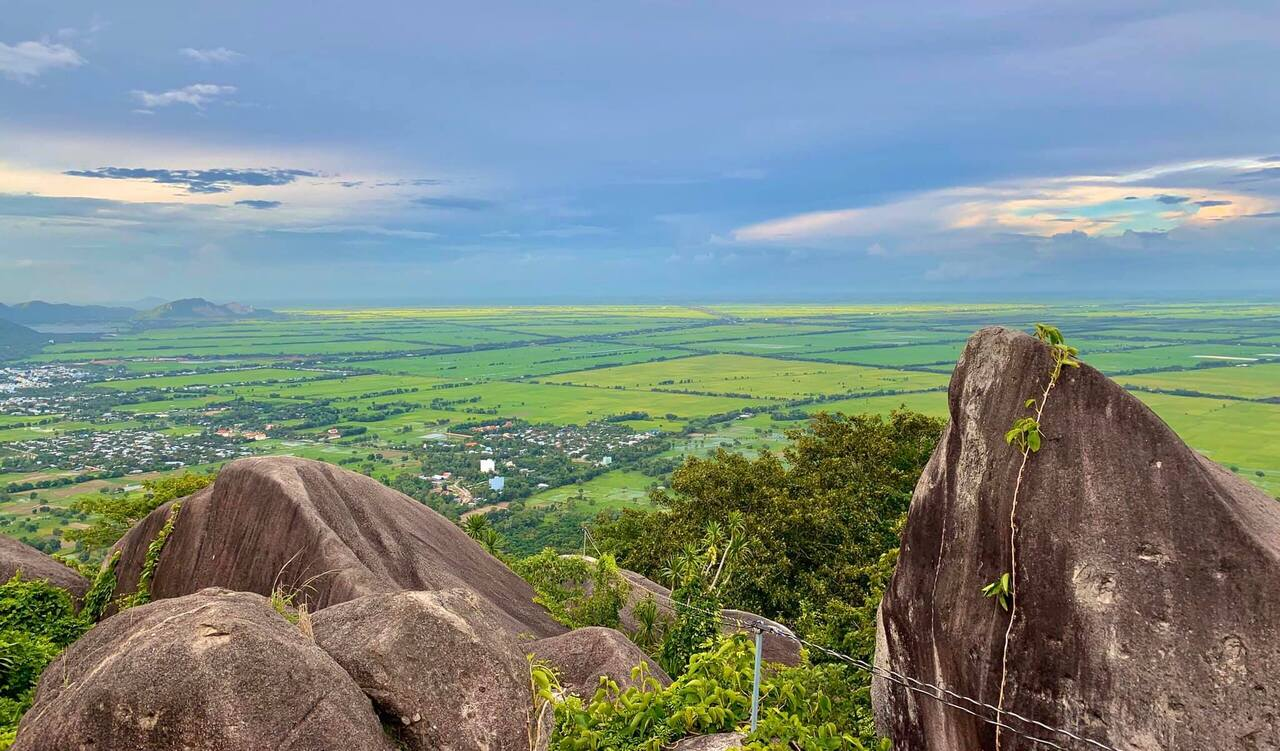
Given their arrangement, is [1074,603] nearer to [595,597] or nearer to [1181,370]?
[595,597]

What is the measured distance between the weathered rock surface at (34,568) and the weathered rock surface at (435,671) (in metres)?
21.0

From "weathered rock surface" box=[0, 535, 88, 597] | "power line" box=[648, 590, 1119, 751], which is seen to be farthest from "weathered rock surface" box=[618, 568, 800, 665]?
"weathered rock surface" box=[0, 535, 88, 597]

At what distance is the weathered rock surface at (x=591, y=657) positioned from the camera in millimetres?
17094

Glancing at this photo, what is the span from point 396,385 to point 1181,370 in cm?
19232

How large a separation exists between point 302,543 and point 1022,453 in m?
18.6

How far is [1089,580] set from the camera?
29.3 ft

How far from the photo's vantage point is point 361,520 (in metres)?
24.1

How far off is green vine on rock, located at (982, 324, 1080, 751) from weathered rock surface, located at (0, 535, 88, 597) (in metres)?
27.3

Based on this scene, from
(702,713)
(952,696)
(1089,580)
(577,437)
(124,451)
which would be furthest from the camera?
(577,437)

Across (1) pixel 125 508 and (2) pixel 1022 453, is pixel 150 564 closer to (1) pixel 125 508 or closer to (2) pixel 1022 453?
(1) pixel 125 508

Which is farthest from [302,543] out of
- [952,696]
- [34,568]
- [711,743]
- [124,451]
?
[124,451]

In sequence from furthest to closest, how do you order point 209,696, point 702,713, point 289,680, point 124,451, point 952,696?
point 124,451 → point 702,713 → point 952,696 → point 289,680 → point 209,696

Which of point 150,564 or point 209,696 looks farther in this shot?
point 150,564

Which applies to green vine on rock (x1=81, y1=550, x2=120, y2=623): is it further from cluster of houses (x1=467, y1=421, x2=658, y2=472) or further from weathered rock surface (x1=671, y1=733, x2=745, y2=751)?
cluster of houses (x1=467, y1=421, x2=658, y2=472)
